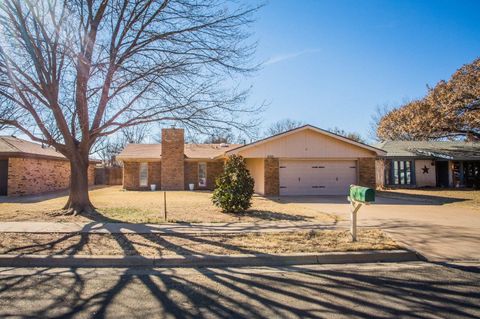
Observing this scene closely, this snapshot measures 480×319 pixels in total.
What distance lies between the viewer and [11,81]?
9.56 m

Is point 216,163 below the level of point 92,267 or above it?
above

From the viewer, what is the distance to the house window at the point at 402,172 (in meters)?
26.1

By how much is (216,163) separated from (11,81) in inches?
697

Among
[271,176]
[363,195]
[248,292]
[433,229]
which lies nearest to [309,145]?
[271,176]

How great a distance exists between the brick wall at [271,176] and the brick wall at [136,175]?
422 inches

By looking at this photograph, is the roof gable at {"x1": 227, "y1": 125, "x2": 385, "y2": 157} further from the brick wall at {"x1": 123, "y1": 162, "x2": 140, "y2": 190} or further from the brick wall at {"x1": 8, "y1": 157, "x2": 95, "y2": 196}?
the brick wall at {"x1": 8, "y1": 157, "x2": 95, "y2": 196}

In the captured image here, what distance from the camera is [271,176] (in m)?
18.9

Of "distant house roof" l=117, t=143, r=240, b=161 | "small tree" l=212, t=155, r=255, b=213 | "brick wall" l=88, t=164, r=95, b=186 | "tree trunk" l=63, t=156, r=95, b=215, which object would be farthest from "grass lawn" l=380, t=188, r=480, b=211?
"brick wall" l=88, t=164, r=95, b=186

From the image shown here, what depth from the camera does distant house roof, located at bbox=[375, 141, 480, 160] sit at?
25453 millimetres

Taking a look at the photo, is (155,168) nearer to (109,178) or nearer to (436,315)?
(109,178)

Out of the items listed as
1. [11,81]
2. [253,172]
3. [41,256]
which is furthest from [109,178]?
[41,256]

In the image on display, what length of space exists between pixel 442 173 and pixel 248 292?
27973 millimetres

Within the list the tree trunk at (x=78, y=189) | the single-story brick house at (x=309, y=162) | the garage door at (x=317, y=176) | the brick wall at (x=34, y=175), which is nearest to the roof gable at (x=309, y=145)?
the single-story brick house at (x=309, y=162)

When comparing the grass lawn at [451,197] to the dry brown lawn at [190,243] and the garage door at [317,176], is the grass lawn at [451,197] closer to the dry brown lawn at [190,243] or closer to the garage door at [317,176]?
the garage door at [317,176]
